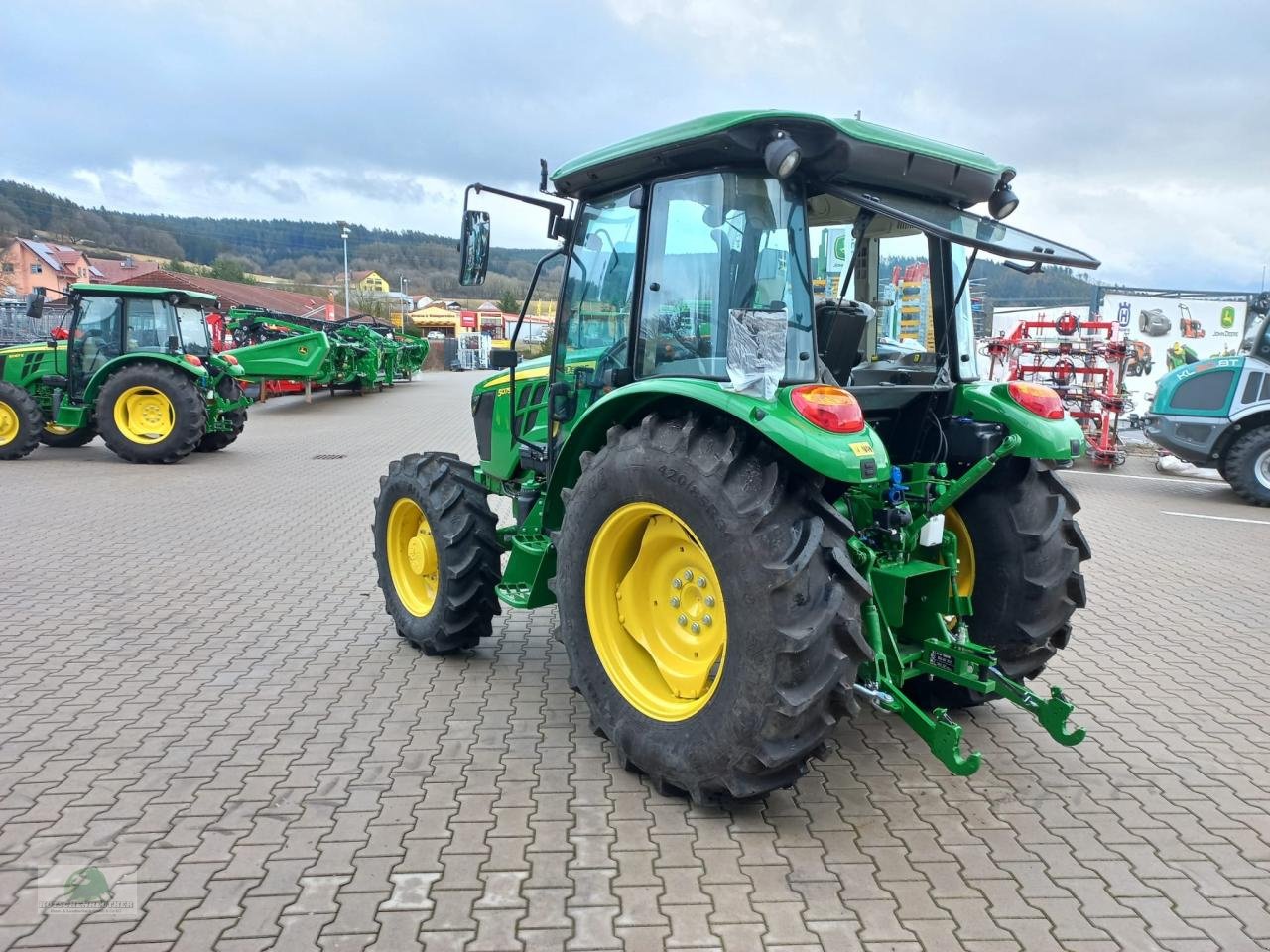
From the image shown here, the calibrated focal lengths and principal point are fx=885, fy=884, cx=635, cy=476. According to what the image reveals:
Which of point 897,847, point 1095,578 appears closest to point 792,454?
point 897,847

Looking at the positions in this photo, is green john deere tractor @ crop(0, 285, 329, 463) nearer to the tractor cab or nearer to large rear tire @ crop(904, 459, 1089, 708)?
the tractor cab

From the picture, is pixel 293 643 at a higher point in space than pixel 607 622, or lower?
lower

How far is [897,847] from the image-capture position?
9.90 feet

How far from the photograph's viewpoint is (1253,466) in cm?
1016

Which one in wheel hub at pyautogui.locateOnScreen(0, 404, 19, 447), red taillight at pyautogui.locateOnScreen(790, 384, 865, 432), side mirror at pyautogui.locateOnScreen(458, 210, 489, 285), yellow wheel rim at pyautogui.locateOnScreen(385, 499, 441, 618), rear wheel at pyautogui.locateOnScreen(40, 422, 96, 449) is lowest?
rear wheel at pyautogui.locateOnScreen(40, 422, 96, 449)

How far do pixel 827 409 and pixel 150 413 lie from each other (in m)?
11.4

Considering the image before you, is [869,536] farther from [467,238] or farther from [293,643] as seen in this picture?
[293,643]

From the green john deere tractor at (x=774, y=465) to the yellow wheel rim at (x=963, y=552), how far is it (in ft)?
0.04

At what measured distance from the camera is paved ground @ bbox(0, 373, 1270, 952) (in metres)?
2.61

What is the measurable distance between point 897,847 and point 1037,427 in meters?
1.76

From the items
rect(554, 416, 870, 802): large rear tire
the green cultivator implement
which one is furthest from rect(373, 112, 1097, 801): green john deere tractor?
the green cultivator implement

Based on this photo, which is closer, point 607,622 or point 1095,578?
point 607,622

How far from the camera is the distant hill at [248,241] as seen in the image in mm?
66875

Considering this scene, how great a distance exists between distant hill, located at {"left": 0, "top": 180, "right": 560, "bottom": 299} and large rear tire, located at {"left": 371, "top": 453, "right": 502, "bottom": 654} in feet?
195
